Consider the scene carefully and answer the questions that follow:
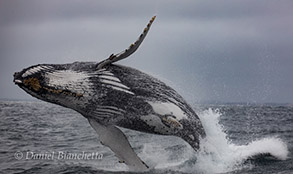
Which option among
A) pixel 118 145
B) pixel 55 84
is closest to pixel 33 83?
pixel 55 84

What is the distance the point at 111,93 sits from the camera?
6215 millimetres

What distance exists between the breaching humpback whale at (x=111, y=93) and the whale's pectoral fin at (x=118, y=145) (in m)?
0.36

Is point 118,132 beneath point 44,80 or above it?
beneath

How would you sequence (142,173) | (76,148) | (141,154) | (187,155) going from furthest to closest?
(76,148) < (141,154) < (187,155) < (142,173)

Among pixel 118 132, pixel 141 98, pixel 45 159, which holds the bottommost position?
pixel 45 159

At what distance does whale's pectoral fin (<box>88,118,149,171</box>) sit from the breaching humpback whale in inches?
14.0

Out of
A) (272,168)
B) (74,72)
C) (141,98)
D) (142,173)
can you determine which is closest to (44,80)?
(74,72)

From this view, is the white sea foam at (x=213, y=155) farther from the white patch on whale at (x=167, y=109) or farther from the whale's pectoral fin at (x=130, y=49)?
the whale's pectoral fin at (x=130, y=49)

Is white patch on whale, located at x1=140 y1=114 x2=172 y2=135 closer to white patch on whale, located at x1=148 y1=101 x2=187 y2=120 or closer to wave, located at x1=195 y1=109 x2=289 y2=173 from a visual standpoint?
white patch on whale, located at x1=148 y1=101 x2=187 y2=120

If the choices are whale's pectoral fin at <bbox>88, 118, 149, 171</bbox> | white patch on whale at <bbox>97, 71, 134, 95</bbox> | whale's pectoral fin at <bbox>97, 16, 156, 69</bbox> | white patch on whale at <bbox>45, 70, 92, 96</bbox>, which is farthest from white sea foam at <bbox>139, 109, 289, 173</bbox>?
white patch on whale at <bbox>45, 70, 92, 96</bbox>

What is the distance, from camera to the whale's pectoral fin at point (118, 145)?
266 inches

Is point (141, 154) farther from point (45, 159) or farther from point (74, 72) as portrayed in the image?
point (74, 72)

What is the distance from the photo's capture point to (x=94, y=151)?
9727 millimetres

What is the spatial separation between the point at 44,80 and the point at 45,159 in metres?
3.00
